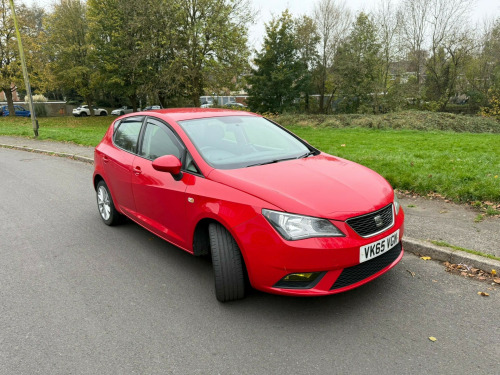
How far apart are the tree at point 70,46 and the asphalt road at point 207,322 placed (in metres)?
33.1

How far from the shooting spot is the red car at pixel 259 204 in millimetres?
2842

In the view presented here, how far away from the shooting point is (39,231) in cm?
530

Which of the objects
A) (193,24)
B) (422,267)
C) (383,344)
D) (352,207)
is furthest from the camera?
(193,24)

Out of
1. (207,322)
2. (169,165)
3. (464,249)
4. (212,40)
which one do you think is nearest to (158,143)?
(169,165)

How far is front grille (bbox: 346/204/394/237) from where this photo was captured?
292 centimetres

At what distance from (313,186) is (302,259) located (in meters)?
0.67

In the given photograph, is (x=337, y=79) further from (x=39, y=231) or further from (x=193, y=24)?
(x=39, y=231)

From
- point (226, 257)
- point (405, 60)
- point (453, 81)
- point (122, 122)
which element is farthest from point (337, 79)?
point (226, 257)

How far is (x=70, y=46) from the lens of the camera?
33750 millimetres

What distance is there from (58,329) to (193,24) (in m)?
23.6

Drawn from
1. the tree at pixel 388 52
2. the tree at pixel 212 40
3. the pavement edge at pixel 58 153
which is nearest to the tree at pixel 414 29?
the tree at pixel 388 52

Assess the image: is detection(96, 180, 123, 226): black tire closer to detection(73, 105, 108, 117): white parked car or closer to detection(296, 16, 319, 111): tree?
detection(296, 16, 319, 111): tree

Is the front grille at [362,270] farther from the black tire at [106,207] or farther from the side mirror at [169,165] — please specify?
the black tire at [106,207]

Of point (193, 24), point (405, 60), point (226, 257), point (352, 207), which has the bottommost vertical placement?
point (226, 257)
